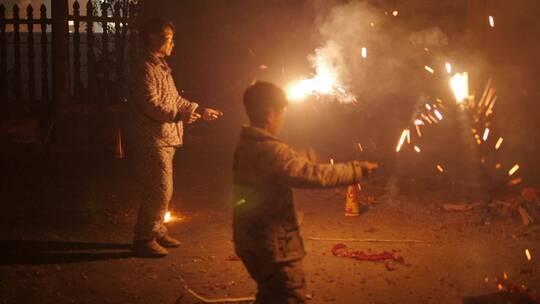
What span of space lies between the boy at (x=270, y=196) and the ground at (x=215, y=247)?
5.31 feet

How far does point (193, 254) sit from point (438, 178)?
503 centimetres

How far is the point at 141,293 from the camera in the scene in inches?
227

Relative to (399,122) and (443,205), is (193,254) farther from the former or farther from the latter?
(399,122)

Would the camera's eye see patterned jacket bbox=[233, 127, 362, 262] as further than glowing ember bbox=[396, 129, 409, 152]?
No

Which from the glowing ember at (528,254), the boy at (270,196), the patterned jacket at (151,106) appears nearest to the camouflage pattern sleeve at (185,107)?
the patterned jacket at (151,106)

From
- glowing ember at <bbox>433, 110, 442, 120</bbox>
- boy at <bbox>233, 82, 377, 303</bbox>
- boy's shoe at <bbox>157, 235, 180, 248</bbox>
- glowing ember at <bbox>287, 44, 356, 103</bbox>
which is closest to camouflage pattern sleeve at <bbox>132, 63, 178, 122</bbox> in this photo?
boy's shoe at <bbox>157, 235, 180, 248</bbox>

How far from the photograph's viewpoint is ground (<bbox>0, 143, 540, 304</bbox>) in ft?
19.1

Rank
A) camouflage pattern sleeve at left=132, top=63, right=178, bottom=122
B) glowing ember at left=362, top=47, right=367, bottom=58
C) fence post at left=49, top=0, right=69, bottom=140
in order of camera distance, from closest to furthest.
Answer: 1. camouflage pattern sleeve at left=132, top=63, right=178, bottom=122
2. fence post at left=49, top=0, right=69, bottom=140
3. glowing ember at left=362, top=47, right=367, bottom=58

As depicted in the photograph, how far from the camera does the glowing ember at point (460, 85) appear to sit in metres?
10.8

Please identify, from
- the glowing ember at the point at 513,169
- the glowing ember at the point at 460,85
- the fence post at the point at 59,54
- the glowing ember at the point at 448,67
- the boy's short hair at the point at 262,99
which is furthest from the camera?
the fence post at the point at 59,54

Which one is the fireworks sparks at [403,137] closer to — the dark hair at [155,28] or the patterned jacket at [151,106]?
the patterned jacket at [151,106]

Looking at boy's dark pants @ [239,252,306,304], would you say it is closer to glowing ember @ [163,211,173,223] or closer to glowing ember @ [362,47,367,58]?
glowing ember @ [163,211,173,223]

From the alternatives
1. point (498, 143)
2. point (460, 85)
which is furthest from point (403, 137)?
point (498, 143)

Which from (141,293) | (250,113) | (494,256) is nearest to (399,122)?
(494,256)
